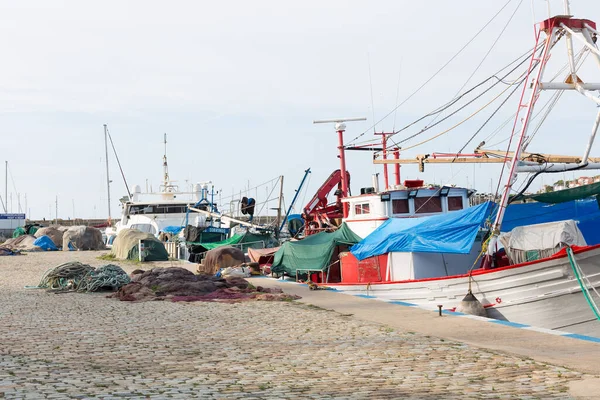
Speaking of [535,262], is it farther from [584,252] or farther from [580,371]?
[580,371]

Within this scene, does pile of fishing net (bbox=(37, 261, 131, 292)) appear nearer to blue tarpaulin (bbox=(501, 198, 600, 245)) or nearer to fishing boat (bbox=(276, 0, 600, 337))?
fishing boat (bbox=(276, 0, 600, 337))

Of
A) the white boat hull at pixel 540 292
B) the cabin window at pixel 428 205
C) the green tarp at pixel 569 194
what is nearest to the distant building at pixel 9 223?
the cabin window at pixel 428 205

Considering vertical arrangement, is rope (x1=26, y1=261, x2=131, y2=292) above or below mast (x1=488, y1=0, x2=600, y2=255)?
below

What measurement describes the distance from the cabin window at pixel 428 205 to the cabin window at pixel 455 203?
33cm

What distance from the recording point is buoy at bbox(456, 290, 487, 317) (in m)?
14.3

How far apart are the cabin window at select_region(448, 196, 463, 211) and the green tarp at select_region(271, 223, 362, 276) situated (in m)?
3.00

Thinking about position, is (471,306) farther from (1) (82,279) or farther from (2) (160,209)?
(2) (160,209)

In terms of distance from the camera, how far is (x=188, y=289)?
1741 cm

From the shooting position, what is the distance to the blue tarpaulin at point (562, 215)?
650 inches

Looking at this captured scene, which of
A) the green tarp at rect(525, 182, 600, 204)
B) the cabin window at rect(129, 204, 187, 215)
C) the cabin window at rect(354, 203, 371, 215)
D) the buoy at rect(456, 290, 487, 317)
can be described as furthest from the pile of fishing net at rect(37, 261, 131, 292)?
the cabin window at rect(129, 204, 187, 215)

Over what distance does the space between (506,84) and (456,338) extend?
29.5ft

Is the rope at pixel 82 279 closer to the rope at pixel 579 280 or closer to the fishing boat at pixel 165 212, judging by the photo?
the rope at pixel 579 280

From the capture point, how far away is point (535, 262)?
13.8 meters

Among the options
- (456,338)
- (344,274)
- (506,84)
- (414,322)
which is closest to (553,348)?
(456,338)
